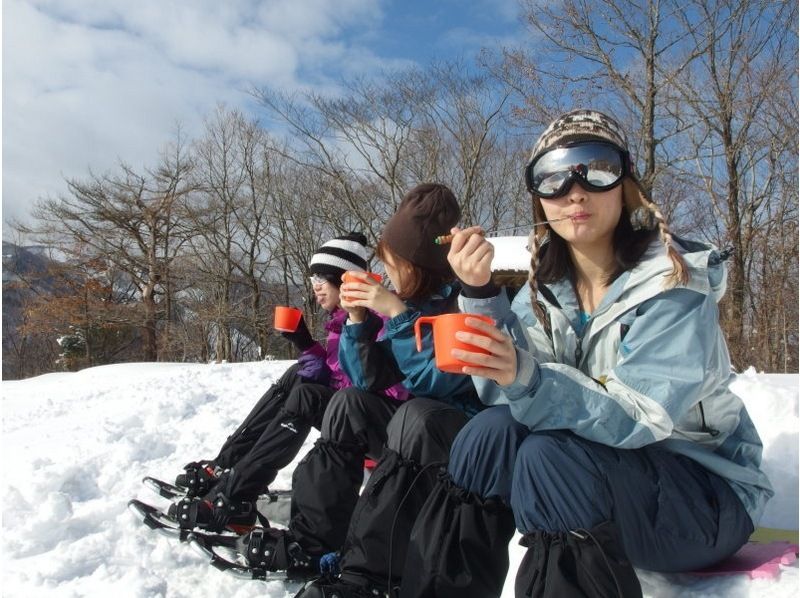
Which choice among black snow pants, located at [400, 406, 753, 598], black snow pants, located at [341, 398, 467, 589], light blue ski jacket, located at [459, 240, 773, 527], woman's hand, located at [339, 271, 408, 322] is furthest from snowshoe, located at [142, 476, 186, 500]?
light blue ski jacket, located at [459, 240, 773, 527]

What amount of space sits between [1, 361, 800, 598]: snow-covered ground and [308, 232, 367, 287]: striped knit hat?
1.18 meters

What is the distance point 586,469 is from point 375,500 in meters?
0.67

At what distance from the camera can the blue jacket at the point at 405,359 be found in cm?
206

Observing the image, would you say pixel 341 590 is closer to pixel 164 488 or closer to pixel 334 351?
pixel 334 351

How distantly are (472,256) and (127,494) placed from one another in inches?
Result: 98.5

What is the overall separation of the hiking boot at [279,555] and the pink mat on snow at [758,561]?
1.27 metres

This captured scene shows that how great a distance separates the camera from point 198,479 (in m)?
3.05

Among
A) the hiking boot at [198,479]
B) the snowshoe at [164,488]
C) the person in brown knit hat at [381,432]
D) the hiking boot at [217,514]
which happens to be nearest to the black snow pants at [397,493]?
the person in brown knit hat at [381,432]

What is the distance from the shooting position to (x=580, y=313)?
1.79 m

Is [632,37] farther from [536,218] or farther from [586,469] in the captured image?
[586,469]

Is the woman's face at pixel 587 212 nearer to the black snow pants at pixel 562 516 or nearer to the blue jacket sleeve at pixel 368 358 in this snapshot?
the black snow pants at pixel 562 516

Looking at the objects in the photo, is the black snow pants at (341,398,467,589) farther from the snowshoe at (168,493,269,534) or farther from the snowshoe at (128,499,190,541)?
the snowshoe at (128,499,190,541)

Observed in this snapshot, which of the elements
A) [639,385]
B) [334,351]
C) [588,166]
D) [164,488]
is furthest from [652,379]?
[164,488]

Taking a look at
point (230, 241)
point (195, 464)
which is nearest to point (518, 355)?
point (195, 464)
